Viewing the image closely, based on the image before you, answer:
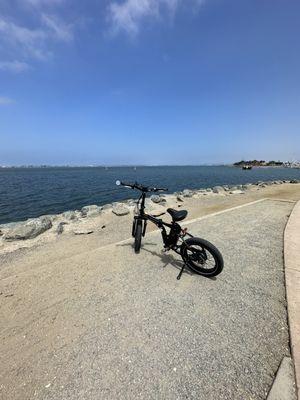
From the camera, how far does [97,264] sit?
224 inches

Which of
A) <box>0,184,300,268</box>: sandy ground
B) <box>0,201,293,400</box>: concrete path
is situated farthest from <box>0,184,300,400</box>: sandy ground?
<box>0,184,300,268</box>: sandy ground

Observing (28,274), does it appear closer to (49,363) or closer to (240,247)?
(49,363)

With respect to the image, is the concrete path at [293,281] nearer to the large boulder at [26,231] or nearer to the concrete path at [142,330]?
the concrete path at [142,330]

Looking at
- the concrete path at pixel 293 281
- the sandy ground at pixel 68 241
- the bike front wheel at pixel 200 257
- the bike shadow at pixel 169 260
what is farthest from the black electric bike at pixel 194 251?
the sandy ground at pixel 68 241

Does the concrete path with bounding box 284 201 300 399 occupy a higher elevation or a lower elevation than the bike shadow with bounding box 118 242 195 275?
higher

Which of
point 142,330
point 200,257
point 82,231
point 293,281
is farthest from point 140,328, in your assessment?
point 82,231

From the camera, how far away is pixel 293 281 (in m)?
4.45

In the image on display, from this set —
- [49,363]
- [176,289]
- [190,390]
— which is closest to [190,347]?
[190,390]

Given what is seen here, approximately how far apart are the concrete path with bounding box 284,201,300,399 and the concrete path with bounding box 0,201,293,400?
0.42 feet

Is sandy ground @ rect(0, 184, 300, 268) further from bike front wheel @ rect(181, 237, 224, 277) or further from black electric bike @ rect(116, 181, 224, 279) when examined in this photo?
bike front wheel @ rect(181, 237, 224, 277)

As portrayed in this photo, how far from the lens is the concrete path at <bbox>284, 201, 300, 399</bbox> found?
3.02m

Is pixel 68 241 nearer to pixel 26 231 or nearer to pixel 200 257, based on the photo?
pixel 26 231

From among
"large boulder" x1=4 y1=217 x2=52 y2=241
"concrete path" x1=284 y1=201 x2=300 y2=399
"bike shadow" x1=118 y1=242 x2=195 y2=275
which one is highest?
"concrete path" x1=284 y1=201 x2=300 y2=399

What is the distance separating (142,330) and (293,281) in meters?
3.09
